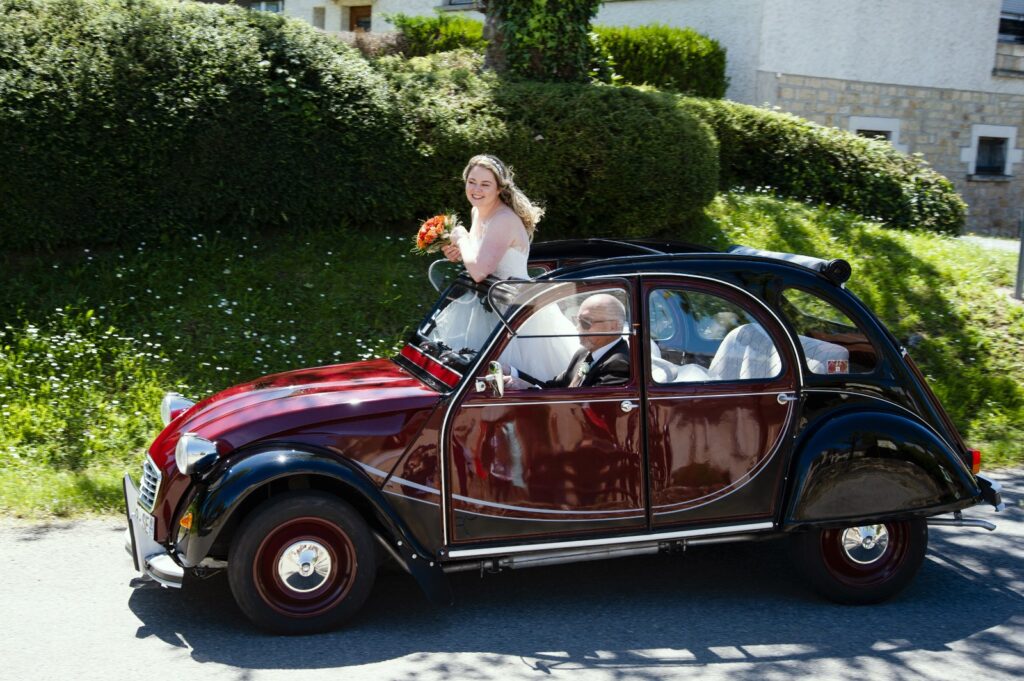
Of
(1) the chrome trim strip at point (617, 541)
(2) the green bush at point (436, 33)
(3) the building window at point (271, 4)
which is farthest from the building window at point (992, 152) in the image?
(1) the chrome trim strip at point (617, 541)

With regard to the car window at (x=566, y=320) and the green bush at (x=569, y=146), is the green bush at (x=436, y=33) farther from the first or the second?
the car window at (x=566, y=320)

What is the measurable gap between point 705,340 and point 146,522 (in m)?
2.84

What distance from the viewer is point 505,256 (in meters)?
5.95

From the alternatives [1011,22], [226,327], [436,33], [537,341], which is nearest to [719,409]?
[537,341]

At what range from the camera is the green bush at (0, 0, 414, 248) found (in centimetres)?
883

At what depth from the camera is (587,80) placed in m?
11.8

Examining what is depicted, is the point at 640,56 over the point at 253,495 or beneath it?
over

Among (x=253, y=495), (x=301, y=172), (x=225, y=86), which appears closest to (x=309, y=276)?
(x=301, y=172)

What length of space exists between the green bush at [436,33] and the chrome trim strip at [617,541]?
1234 cm

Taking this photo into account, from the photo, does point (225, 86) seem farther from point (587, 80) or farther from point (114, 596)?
point (114, 596)

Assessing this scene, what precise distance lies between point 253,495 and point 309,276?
4.96 m

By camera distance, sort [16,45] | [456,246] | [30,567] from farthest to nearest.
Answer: [16,45] < [456,246] < [30,567]

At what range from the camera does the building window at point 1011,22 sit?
18781 mm

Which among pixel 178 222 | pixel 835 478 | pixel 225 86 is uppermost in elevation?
pixel 225 86
